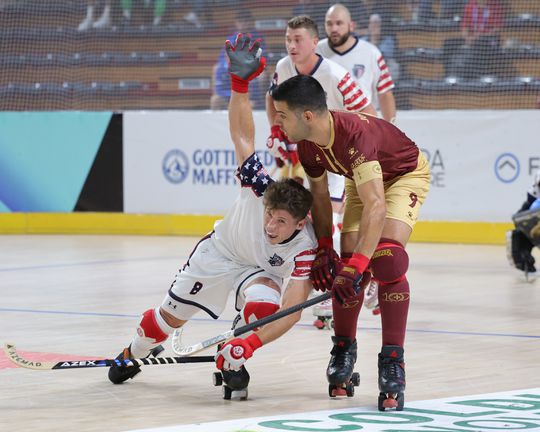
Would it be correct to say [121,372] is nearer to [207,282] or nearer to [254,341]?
[207,282]

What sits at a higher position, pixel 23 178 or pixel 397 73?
pixel 397 73

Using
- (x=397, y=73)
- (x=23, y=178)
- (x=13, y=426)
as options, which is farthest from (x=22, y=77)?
(x=13, y=426)

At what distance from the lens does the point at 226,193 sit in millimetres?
12195

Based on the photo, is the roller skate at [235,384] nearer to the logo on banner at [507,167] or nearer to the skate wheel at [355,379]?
the skate wheel at [355,379]

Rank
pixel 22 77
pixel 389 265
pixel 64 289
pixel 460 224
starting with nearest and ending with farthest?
pixel 389 265 → pixel 64 289 → pixel 460 224 → pixel 22 77

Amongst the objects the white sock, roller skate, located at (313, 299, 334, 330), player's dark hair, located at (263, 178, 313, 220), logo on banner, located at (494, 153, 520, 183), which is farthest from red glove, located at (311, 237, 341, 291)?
logo on banner, located at (494, 153, 520, 183)

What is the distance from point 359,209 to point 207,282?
0.70 metres

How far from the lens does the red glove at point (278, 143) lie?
6.92 meters

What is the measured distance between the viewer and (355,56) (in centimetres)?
823

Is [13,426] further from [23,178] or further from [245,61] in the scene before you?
[23,178]

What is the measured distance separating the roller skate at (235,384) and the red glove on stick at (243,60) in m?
1.19

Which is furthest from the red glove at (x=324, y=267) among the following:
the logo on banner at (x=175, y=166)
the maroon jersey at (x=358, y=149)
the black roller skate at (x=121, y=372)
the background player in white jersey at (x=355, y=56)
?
the logo on banner at (x=175, y=166)

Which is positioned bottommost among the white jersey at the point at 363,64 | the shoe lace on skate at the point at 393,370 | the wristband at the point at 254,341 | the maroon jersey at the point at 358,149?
the shoe lace on skate at the point at 393,370

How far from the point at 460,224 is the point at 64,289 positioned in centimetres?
453
